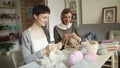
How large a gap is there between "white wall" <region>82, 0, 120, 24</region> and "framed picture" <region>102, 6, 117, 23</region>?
0.27 ft

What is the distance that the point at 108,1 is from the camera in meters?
2.98

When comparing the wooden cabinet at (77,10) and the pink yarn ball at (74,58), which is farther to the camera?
the wooden cabinet at (77,10)

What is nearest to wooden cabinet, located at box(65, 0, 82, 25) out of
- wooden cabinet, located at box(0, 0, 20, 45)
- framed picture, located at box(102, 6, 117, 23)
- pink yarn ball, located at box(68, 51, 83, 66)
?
framed picture, located at box(102, 6, 117, 23)

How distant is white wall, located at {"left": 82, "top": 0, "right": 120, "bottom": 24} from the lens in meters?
Result: 3.03

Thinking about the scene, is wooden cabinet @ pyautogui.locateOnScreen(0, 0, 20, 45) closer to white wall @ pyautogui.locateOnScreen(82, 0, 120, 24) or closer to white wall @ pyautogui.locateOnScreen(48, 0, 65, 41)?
white wall @ pyautogui.locateOnScreen(48, 0, 65, 41)

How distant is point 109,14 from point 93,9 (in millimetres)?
362

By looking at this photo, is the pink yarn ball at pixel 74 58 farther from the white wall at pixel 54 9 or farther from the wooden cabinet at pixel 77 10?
the white wall at pixel 54 9

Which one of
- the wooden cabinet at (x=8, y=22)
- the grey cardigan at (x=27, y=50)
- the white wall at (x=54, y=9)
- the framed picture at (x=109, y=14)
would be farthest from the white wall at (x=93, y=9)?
the grey cardigan at (x=27, y=50)

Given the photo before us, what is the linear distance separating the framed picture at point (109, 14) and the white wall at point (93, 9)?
8cm

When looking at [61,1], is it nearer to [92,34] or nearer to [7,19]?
[92,34]

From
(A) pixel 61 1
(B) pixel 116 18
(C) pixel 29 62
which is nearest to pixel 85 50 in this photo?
(C) pixel 29 62

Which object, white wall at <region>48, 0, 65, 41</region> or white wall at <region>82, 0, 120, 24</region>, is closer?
white wall at <region>82, 0, 120, 24</region>

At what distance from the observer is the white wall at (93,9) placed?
3034mm

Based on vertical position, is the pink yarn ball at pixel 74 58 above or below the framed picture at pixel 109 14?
below
